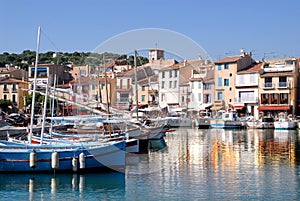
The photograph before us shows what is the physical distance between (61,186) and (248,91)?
6092cm

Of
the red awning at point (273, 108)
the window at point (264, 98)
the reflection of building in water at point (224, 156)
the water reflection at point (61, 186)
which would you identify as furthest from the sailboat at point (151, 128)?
the window at point (264, 98)

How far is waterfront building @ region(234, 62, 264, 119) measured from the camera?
261 feet

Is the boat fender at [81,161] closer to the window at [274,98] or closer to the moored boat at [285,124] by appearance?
the moored boat at [285,124]

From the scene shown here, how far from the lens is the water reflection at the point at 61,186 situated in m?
21.7

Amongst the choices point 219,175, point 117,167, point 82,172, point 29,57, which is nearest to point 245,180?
point 219,175

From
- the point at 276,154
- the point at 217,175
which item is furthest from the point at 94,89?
the point at 276,154

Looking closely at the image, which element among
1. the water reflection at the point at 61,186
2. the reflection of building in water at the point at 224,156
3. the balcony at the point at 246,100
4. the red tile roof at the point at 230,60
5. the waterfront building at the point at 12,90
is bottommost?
the water reflection at the point at 61,186

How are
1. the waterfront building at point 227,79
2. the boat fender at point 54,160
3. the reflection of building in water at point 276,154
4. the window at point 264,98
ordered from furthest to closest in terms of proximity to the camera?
the waterfront building at point 227,79 < the window at point 264,98 < the reflection of building in water at point 276,154 < the boat fender at point 54,160

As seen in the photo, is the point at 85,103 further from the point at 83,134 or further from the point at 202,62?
the point at 202,62

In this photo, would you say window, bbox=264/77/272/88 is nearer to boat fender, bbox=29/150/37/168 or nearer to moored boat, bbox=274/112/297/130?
moored boat, bbox=274/112/297/130

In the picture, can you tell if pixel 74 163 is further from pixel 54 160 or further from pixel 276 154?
pixel 276 154

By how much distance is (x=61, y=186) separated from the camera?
23438 mm

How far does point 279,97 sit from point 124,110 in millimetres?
49422

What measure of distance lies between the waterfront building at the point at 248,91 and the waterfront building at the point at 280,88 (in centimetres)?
86
